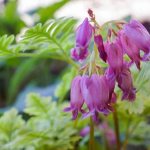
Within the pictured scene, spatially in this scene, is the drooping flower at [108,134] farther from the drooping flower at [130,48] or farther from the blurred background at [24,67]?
the drooping flower at [130,48]

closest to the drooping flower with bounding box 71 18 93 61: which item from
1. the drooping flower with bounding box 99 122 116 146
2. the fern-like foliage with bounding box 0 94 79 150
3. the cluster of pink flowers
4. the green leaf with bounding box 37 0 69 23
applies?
the cluster of pink flowers

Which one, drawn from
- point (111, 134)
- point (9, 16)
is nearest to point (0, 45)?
point (111, 134)

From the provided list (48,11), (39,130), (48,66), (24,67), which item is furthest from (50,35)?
(48,66)

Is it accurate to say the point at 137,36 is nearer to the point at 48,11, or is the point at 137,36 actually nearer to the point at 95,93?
the point at 95,93

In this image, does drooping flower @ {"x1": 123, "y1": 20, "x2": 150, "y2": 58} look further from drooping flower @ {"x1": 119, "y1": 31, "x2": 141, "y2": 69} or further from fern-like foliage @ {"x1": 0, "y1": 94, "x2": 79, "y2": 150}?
fern-like foliage @ {"x1": 0, "y1": 94, "x2": 79, "y2": 150}

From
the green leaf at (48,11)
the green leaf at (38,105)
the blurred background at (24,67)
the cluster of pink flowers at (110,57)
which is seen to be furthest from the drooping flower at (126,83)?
the green leaf at (48,11)
